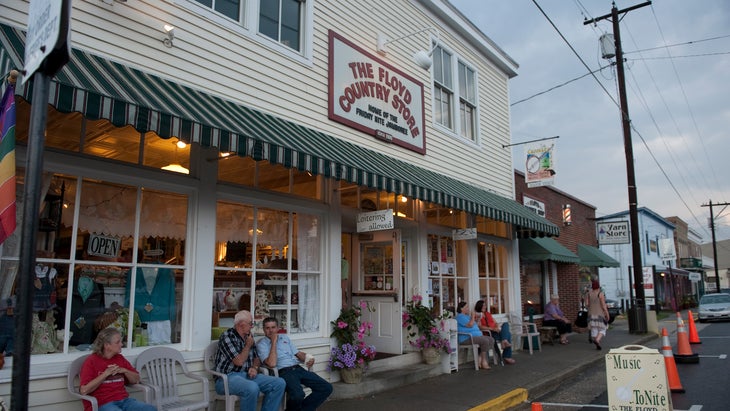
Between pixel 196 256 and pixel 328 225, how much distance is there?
2.21m

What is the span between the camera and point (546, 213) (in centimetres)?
1600

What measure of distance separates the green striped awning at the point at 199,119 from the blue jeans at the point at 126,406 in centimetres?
233

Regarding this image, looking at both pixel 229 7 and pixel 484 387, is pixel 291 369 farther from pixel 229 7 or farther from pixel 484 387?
pixel 229 7

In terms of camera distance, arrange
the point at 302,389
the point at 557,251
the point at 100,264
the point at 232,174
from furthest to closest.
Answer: the point at 557,251 < the point at 232,174 < the point at 302,389 < the point at 100,264

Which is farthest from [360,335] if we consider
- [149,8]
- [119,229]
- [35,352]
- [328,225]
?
[149,8]

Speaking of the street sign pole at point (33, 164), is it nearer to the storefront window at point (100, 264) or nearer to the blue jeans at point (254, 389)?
the storefront window at point (100, 264)

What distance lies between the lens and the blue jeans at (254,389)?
541 centimetres

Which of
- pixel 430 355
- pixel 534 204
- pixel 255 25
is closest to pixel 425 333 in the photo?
pixel 430 355

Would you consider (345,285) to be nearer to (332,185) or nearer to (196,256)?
(332,185)

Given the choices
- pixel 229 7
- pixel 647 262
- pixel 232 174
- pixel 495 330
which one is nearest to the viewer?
pixel 232 174

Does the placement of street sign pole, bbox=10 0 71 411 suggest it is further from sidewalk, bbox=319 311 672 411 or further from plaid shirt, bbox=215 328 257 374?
sidewalk, bbox=319 311 672 411

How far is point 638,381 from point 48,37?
567cm

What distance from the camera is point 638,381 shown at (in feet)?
17.5

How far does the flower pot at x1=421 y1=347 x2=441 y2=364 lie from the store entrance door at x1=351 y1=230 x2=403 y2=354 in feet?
1.46
